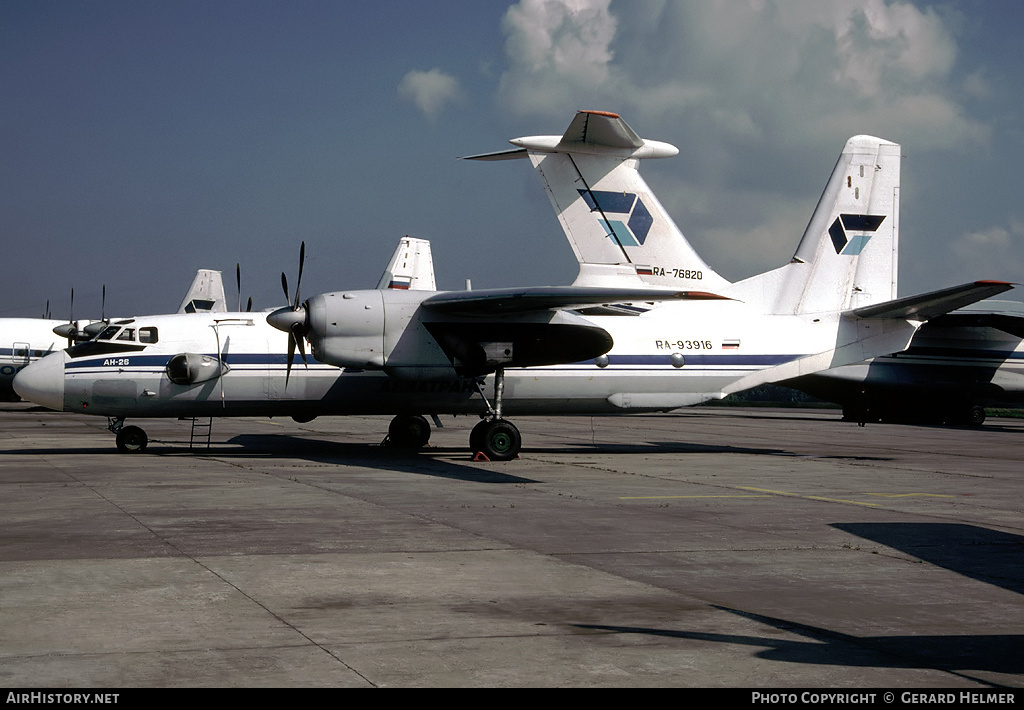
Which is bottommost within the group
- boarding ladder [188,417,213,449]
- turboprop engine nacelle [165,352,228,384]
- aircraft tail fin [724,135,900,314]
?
boarding ladder [188,417,213,449]

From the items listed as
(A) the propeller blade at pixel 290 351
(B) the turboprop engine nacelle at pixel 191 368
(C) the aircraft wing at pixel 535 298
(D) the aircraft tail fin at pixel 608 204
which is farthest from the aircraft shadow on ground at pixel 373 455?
(D) the aircraft tail fin at pixel 608 204

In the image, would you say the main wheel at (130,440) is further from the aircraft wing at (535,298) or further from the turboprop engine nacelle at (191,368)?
the aircraft wing at (535,298)

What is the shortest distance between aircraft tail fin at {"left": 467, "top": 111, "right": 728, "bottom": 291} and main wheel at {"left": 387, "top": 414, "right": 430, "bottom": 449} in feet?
18.7

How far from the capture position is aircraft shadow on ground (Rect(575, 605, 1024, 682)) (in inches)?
248

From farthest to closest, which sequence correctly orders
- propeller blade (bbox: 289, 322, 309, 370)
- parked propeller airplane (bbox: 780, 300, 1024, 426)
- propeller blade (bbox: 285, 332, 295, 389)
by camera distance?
parked propeller airplane (bbox: 780, 300, 1024, 426)
propeller blade (bbox: 285, 332, 295, 389)
propeller blade (bbox: 289, 322, 309, 370)

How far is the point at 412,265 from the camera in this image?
45.0 metres

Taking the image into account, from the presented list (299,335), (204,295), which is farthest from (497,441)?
(204,295)

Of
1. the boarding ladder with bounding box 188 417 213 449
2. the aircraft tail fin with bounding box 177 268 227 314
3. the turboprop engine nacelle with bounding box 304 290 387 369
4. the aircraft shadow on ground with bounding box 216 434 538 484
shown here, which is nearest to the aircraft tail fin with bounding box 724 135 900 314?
the aircraft shadow on ground with bounding box 216 434 538 484

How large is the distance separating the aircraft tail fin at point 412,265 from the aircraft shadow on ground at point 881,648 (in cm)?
3816

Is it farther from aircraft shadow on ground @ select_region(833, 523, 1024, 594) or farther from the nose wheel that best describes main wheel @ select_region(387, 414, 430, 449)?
aircraft shadow on ground @ select_region(833, 523, 1024, 594)

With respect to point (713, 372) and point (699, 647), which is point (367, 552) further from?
point (713, 372)

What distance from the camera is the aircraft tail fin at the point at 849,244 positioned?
85.6 feet

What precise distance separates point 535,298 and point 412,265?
25477mm

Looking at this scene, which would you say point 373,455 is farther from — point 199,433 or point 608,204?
point 199,433
